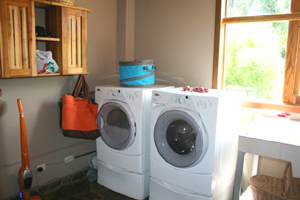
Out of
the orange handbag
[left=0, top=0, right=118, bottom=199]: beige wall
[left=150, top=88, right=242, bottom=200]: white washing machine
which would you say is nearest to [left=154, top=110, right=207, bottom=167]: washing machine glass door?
[left=150, top=88, right=242, bottom=200]: white washing machine

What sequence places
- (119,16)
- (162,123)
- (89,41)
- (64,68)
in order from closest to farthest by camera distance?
(162,123) < (64,68) < (89,41) < (119,16)

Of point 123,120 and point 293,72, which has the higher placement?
point 293,72


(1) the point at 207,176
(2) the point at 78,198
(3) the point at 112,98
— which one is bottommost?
(2) the point at 78,198

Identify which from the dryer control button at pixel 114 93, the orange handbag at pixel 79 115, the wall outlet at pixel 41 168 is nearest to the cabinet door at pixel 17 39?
the orange handbag at pixel 79 115

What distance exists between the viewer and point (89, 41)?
3064 millimetres

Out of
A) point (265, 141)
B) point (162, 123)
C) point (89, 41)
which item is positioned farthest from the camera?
point (89, 41)

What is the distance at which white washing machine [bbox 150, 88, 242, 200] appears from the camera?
211 cm

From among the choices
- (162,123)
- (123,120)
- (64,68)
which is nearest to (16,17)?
(64,68)

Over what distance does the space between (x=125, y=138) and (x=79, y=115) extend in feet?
1.65

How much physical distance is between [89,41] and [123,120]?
1.06 meters

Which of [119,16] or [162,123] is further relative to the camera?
[119,16]

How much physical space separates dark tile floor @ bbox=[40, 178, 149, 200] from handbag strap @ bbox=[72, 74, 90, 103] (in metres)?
0.95

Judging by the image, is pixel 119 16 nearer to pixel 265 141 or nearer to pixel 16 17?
pixel 16 17

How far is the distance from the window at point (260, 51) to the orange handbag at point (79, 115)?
1340 mm
